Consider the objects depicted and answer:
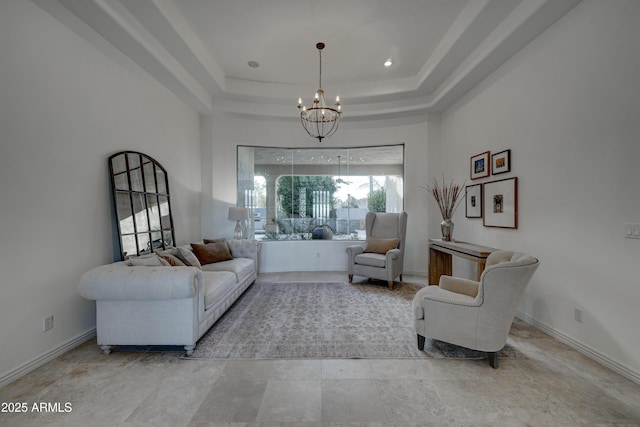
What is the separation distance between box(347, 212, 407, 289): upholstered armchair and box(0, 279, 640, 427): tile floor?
7.25ft

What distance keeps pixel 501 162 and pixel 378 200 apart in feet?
8.49

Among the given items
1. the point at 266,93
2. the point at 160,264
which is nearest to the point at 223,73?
the point at 266,93

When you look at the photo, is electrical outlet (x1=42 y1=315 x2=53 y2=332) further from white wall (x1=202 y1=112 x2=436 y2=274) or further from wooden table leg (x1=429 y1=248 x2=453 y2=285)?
wooden table leg (x1=429 y1=248 x2=453 y2=285)

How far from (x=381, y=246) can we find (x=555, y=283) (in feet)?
8.08

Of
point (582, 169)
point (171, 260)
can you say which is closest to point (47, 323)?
point (171, 260)

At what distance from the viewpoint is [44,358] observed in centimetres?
228

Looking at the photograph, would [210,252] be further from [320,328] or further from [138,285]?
[320,328]

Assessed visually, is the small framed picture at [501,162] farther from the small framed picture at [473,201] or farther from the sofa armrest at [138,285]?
the sofa armrest at [138,285]

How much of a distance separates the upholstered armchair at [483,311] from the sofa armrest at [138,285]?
2.06 m

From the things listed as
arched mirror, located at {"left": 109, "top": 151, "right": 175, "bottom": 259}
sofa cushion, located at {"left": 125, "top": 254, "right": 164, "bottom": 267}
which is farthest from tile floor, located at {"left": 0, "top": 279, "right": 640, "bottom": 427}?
arched mirror, located at {"left": 109, "top": 151, "right": 175, "bottom": 259}

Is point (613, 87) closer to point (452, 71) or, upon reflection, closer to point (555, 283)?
point (555, 283)

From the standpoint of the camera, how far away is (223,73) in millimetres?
4645

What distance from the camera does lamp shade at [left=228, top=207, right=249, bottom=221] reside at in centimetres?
502

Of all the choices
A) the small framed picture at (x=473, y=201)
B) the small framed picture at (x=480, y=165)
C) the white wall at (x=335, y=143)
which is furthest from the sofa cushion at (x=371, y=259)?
the small framed picture at (x=480, y=165)
